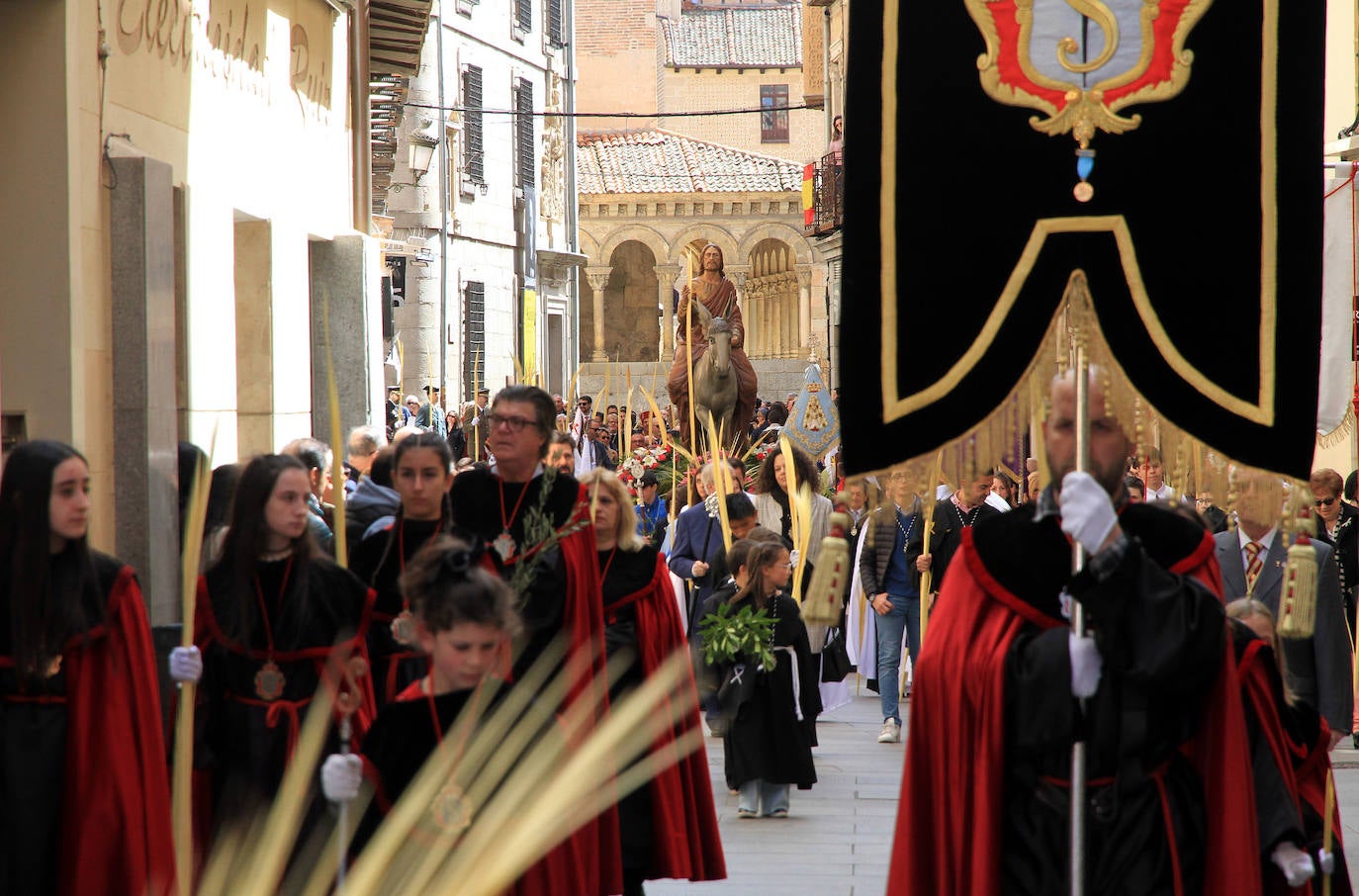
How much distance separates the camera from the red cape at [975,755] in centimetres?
412

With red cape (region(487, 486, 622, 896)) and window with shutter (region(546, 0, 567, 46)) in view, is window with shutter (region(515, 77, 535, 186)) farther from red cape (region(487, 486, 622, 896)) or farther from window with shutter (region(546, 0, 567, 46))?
red cape (region(487, 486, 622, 896))

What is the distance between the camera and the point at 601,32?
62344 mm

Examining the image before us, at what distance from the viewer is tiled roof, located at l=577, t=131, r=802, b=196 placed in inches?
2080

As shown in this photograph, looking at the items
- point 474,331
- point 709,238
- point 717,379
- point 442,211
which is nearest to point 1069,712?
point 717,379

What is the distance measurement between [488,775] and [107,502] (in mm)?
4606

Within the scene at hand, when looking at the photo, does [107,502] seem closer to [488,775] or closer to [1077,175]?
[488,775]

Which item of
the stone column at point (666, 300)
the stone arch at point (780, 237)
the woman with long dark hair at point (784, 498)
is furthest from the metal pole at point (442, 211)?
the stone arch at point (780, 237)

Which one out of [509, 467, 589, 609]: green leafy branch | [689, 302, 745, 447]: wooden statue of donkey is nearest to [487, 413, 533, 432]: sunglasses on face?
[509, 467, 589, 609]: green leafy branch

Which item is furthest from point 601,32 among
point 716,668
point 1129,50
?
point 1129,50

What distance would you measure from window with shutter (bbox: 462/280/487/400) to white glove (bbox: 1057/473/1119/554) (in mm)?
28668

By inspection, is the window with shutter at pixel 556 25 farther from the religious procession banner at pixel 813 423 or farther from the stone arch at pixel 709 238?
→ the religious procession banner at pixel 813 423

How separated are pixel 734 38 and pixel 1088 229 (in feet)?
198

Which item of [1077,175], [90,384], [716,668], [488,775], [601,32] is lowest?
[716,668]

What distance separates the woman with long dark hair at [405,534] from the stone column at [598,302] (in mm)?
44809
